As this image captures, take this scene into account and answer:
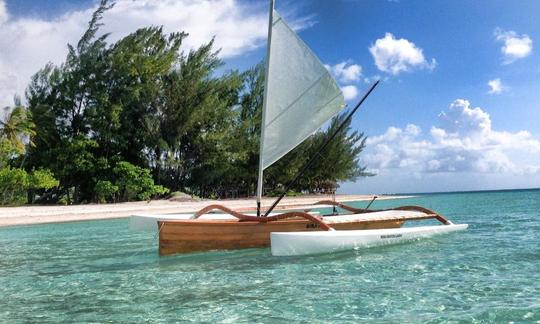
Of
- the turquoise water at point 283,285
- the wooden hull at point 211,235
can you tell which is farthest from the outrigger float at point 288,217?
the turquoise water at point 283,285

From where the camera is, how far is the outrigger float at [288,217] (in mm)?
8469

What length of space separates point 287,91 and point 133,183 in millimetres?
22404

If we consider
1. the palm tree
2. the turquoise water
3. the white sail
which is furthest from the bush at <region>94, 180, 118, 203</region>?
the white sail

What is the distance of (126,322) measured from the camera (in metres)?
4.74

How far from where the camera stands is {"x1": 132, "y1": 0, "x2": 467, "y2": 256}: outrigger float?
847 cm

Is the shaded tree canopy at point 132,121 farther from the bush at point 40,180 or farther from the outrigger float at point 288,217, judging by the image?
the outrigger float at point 288,217

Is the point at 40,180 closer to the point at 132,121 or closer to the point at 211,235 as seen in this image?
the point at 132,121

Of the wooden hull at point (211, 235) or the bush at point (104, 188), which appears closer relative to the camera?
the wooden hull at point (211, 235)

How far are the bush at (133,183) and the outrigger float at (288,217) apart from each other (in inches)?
787

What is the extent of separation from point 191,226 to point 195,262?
2.16 feet

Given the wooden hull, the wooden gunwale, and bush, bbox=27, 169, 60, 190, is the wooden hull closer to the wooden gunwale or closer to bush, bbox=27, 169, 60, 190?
the wooden gunwale

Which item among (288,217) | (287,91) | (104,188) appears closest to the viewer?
(288,217)

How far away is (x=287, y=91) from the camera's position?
30.6 ft

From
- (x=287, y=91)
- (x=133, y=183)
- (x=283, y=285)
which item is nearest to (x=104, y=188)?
(x=133, y=183)
